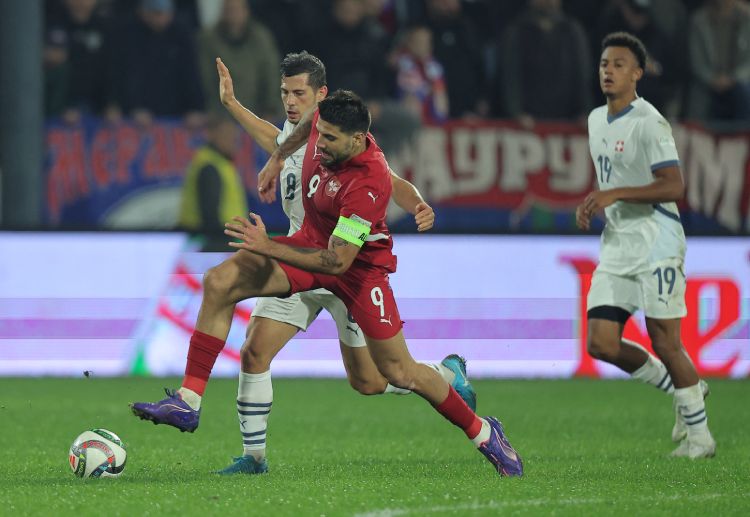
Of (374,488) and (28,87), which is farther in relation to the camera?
(28,87)

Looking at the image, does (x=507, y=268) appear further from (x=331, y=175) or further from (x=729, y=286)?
(x=331, y=175)

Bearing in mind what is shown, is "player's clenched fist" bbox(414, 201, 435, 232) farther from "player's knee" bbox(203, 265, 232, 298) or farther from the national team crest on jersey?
"player's knee" bbox(203, 265, 232, 298)

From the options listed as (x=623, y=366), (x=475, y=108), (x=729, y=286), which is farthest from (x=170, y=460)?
(x=475, y=108)

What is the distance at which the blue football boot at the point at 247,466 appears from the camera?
7.07 metres

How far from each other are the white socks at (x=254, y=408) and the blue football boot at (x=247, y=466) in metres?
0.02

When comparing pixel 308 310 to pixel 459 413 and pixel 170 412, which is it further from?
pixel 170 412

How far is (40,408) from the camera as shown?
1016 cm

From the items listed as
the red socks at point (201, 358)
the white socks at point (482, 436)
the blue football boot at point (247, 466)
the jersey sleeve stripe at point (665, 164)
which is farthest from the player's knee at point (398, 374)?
the jersey sleeve stripe at point (665, 164)

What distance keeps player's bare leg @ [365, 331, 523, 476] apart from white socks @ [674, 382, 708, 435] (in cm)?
138

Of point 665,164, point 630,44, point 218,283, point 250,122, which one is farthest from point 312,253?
point 630,44

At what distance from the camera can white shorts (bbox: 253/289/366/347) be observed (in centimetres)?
717

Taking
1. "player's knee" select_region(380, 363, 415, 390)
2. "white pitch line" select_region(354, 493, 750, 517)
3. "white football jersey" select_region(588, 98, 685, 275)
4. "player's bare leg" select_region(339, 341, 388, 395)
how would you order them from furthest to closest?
1. "white football jersey" select_region(588, 98, 685, 275)
2. "player's bare leg" select_region(339, 341, 388, 395)
3. "player's knee" select_region(380, 363, 415, 390)
4. "white pitch line" select_region(354, 493, 750, 517)

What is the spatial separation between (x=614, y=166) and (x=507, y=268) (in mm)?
4405

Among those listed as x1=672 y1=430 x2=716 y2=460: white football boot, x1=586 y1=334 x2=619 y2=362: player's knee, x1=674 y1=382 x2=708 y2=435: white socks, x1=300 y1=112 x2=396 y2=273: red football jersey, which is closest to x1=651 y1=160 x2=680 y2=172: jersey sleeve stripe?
x1=586 y1=334 x2=619 y2=362: player's knee
